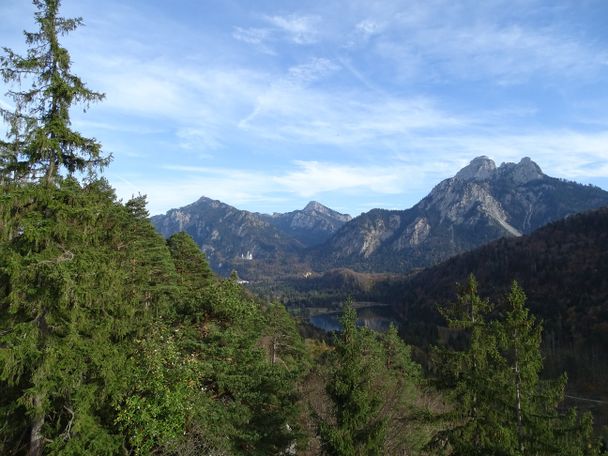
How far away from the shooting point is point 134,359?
1561 centimetres

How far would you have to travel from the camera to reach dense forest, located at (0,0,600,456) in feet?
42.4

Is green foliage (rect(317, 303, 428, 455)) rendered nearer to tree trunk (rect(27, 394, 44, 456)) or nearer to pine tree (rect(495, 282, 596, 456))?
pine tree (rect(495, 282, 596, 456))

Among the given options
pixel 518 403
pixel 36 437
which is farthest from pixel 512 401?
pixel 36 437

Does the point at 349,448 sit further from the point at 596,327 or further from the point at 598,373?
the point at 596,327

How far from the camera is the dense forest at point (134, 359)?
1292 cm

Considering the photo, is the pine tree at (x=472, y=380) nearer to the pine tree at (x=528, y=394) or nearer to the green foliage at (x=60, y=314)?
the pine tree at (x=528, y=394)

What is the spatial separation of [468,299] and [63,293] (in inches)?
618

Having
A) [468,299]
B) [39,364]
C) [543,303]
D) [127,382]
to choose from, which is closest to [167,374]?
[127,382]

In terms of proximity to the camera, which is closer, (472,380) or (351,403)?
(472,380)

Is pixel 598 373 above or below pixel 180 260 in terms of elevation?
below

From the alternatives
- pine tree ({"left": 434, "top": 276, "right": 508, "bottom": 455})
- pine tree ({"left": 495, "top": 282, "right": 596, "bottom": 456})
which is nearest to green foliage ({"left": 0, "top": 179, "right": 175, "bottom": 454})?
pine tree ({"left": 434, "top": 276, "right": 508, "bottom": 455})

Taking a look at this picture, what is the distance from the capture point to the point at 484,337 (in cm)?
1802

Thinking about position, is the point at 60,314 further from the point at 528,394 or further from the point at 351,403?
the point at 528,394

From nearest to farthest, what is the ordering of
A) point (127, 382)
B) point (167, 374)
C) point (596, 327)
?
point (127, 382) < point (167, 374) < point (596, 327)
